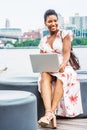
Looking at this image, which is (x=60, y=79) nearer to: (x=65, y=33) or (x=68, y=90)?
(x=68, y=90)

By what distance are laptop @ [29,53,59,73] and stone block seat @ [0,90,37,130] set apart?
541 mm

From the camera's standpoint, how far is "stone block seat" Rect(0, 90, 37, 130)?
3012mm

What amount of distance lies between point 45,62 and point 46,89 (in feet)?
0.69

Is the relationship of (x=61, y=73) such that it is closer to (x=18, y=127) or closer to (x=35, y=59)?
(x=35, y=59)

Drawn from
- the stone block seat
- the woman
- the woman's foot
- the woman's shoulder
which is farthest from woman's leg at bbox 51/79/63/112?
the stone block seat

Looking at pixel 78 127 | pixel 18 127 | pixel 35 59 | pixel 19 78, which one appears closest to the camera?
pixel 18 127

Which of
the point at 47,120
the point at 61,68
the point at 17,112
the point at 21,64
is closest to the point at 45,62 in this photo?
the point at 61,68

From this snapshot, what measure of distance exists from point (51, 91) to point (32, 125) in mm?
672

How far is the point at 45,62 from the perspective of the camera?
12.4 feet

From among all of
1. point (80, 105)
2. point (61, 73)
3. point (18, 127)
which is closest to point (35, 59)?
point (61, 73)

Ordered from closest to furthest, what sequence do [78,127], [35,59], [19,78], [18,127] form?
[18,127]
[78,127]
[35,59]
[19,78]

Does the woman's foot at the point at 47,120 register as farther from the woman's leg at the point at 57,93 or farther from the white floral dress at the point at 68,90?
the white floral dress at the point at 68,90

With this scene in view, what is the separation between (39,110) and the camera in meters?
3.90

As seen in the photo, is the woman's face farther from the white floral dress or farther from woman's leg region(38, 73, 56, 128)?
woman's leg region(38, 73, 56, 128)
